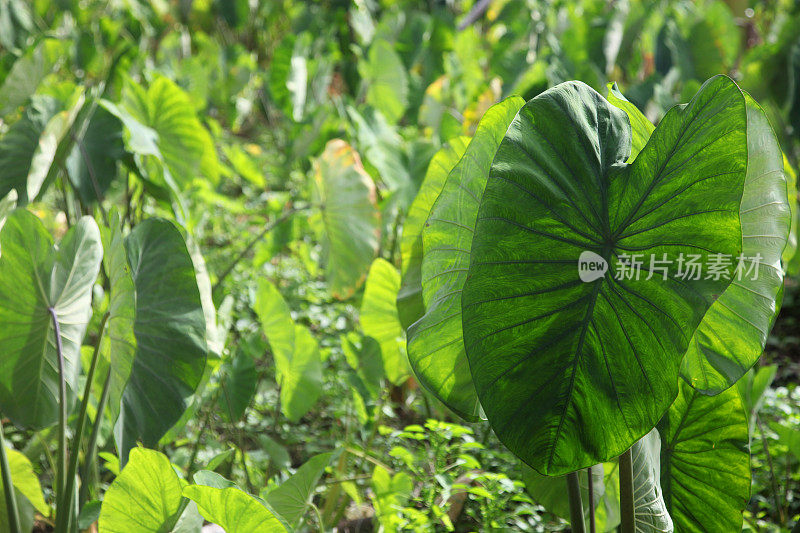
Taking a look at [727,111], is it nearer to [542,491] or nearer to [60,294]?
[542,491]

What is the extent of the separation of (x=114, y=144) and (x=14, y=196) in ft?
2.21

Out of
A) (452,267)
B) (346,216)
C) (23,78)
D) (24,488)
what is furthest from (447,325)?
(23,78)

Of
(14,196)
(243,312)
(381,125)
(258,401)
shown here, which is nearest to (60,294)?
(14,196)

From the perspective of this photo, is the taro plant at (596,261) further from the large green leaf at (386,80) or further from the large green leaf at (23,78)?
the large green leaf at (386,80)

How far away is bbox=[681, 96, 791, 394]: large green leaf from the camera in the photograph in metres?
0.75

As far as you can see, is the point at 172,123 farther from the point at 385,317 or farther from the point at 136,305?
the point at 136,305

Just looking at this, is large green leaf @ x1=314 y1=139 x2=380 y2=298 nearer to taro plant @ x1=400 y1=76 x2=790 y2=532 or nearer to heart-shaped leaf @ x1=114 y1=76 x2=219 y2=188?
heart-shaped leaf @ x1=114 y1=76 x2=219 y2=188

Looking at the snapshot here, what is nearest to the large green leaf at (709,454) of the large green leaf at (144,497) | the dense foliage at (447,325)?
the dense foliage at (447,325)

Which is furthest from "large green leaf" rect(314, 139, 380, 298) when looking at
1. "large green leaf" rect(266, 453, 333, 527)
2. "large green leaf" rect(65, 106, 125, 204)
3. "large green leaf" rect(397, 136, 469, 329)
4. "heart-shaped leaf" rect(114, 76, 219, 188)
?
"large green leaf" rect(266, 453, 333, 527)

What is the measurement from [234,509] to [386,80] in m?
2.55

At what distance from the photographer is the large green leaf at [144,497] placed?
813 mm

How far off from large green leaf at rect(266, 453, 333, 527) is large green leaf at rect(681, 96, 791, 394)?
0.50 metres

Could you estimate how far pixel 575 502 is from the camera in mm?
848

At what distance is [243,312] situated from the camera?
2148 millimetres
